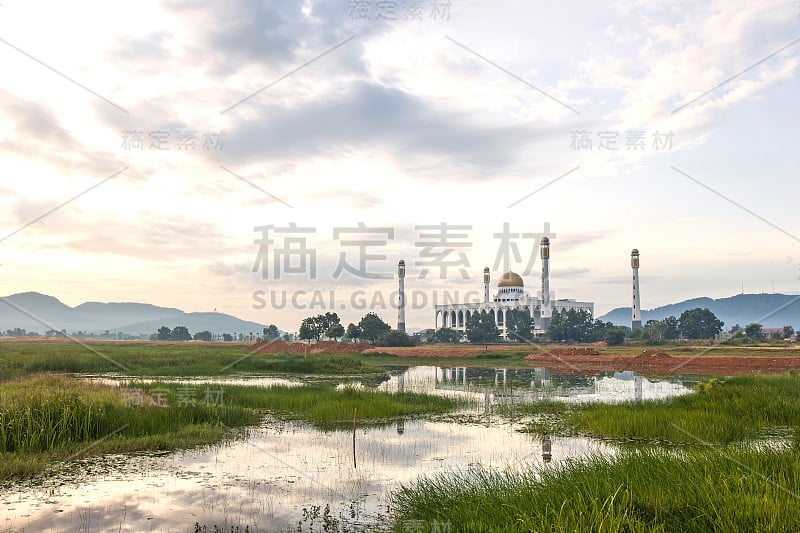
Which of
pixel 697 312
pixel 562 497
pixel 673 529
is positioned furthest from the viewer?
pixel 697 312

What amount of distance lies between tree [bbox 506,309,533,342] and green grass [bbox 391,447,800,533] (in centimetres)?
8304

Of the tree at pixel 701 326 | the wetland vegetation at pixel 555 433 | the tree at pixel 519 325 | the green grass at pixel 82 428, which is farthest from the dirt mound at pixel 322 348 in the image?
the green grass at pixel 82 428

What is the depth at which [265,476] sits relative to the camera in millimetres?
11883

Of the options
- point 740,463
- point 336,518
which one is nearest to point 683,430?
point 740,463

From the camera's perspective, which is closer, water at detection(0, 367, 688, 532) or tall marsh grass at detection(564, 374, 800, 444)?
water at detection(0, 367, 688, 532)

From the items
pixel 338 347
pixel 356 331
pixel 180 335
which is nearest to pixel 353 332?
pixel 356 331

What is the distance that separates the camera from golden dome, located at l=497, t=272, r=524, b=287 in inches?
4449

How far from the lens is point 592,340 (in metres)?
83.2

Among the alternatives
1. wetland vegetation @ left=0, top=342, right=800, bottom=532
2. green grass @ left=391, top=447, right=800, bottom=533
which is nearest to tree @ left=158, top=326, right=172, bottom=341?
wetland vegetation @ left=0, top=342, right=800, bottom=532

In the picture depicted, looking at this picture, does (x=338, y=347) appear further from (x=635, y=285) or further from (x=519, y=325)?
(x=635, y=285)

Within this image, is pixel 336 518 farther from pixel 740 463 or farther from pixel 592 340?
pixel 592 340

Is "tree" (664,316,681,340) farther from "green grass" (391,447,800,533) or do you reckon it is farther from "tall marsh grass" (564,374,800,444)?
"green grass" (391,447,800,533)

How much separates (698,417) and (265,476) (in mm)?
11482

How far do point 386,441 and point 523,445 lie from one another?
11.8 feet
